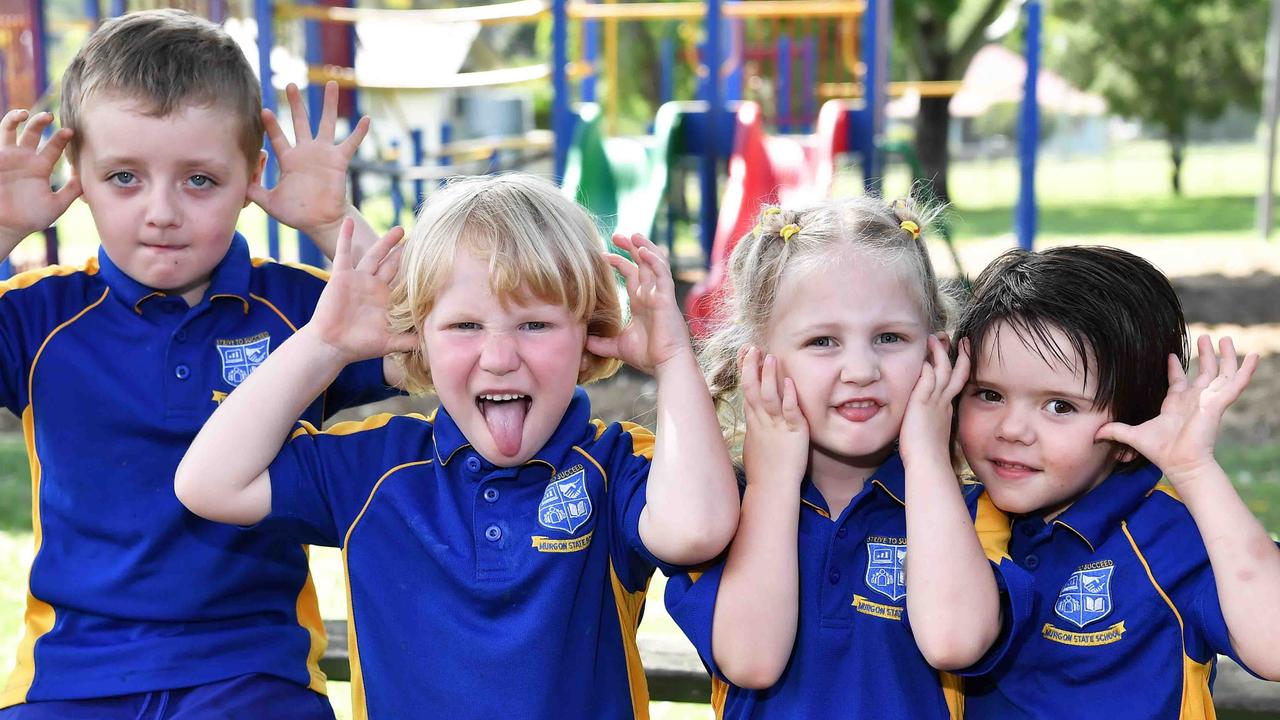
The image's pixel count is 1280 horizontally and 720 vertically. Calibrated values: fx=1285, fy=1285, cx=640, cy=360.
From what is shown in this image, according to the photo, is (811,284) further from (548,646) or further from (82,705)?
(82,705)

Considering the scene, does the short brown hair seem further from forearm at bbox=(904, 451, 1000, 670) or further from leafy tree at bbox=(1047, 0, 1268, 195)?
leafy tree at bbox=(1047, 0, 1268, 195)

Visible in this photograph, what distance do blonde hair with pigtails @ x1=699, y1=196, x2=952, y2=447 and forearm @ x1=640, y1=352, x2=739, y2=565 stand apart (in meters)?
0.26

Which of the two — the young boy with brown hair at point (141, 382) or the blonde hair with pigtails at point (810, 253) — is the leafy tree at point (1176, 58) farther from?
the young boy with brown hair at point (141, 382)

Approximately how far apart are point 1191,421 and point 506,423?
1.08 meters

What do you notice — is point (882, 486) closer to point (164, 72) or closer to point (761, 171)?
point (164, 72)

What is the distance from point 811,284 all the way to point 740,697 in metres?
0.70

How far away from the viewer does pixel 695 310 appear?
608cm

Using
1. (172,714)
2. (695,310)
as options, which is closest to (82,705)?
(172,714)

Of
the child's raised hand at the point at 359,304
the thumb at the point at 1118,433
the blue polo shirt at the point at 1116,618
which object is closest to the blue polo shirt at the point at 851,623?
the blue polo shirt at the point at 1116,618

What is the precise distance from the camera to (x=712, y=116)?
8.48m

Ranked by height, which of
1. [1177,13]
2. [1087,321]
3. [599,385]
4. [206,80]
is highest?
[1177,13]

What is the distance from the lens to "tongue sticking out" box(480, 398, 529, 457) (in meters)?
2.06

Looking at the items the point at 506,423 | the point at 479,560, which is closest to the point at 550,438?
the point at 506,423

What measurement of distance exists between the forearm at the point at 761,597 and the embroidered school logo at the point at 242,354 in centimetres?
101
